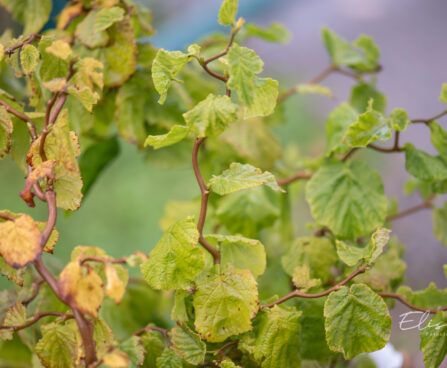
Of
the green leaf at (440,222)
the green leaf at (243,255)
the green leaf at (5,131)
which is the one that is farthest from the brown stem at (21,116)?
the green leaf at (440,222)

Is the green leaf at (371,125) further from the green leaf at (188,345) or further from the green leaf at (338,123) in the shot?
the green leaf at (188,345)

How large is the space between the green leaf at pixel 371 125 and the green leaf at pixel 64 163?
33 centimetres

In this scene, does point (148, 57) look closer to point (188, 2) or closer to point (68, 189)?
point (68, 189)

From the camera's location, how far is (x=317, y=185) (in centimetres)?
67

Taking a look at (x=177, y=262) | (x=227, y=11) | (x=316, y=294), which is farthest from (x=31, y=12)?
(x=316, y=294)

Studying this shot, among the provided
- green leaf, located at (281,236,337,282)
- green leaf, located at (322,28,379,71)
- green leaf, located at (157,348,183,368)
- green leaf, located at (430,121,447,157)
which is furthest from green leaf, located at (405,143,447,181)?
green leaf, located at (157,348,183,368)

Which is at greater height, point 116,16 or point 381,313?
point 116,16

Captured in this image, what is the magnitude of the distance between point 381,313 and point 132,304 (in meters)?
0.50

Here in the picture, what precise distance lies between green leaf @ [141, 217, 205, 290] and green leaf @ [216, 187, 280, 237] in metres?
0.25

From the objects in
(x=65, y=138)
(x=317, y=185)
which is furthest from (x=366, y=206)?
(x=65, y=138)

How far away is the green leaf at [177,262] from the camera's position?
0.48 meters

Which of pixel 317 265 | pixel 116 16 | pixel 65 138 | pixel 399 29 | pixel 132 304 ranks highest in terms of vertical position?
pixel 116 16

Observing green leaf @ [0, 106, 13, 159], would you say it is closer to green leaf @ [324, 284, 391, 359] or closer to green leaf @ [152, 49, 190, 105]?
green leaf @ [152, 49, 190, 105]

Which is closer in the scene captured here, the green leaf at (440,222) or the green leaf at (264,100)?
the green leaf at (264,100)
